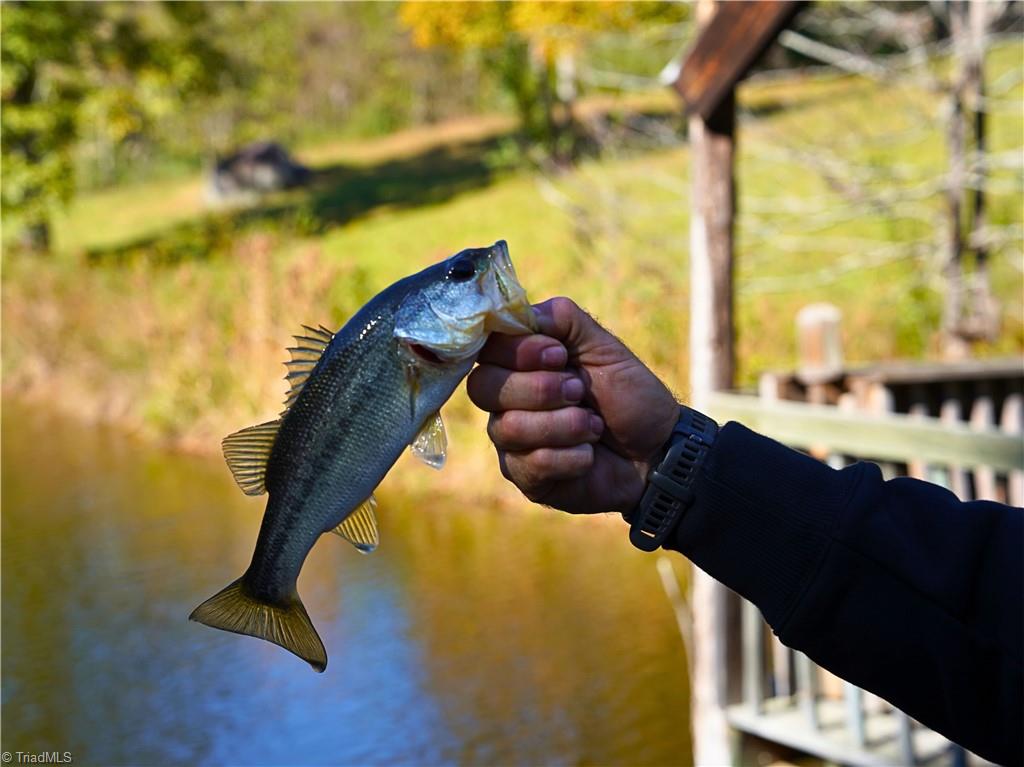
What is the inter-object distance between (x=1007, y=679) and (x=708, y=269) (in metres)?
3.86

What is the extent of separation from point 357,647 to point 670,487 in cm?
558

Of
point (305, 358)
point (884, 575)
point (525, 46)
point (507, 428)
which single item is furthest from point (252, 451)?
point (525, 46)

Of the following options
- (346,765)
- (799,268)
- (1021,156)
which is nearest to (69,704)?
(346,765)

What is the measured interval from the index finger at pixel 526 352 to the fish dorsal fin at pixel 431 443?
11cm

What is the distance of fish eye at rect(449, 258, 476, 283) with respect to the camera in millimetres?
1532

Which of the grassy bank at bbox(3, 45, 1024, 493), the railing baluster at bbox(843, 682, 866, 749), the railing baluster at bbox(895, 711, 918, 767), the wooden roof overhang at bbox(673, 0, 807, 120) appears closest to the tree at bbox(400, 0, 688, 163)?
the grassy bank at bbox(3, 45, 1024, 493)

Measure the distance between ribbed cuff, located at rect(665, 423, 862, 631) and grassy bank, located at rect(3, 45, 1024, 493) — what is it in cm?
688

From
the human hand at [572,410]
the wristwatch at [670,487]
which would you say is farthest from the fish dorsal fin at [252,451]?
the wristwatch at [670,487]

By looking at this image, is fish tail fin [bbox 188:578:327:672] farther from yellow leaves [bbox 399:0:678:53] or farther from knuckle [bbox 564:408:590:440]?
yellow leaves [bbox 399:0:678:53]

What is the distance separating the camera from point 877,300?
1116 centimetres

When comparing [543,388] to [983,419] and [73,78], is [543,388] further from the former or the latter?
[73,78]

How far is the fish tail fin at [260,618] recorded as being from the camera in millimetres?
1595

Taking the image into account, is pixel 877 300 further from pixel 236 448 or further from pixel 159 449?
pixel 236 448

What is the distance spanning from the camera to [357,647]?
23.0 feet
